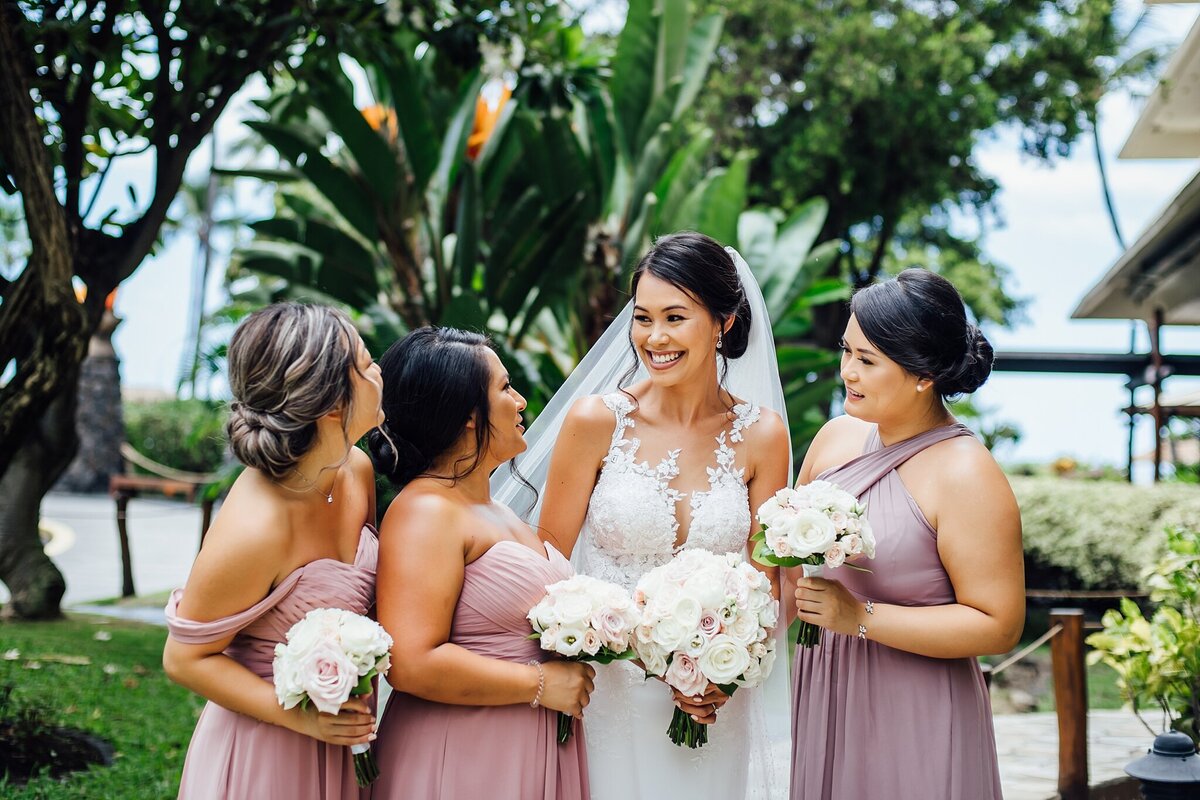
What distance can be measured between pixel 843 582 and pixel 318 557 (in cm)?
139

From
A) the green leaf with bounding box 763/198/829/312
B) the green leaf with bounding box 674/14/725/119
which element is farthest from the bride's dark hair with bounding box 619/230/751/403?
the green leaf with bounding box 674/14/725/119

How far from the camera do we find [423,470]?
110 inches

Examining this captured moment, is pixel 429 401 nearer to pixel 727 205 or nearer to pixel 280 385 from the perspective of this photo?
pixel 280 385

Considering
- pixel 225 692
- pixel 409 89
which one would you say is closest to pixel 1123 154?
pixel 409 89

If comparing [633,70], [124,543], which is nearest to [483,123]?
[633,70]

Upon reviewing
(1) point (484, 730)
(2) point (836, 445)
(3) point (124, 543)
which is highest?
(2) point (836, 445)

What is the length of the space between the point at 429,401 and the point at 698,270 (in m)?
0.98

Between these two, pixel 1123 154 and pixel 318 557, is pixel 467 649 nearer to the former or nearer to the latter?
pixel 318 557

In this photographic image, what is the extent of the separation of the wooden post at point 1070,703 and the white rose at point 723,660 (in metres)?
3.77

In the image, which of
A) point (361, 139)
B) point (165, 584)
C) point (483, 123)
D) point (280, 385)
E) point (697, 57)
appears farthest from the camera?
point (165, 584)

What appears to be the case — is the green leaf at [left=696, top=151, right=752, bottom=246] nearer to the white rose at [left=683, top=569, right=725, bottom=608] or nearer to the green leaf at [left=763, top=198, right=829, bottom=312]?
the green leaf at [left=763, top=198, right=829, bottom=312]

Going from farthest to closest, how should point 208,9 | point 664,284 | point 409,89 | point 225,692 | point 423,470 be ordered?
1. point 409,89
2. point 208,9
3. point 664,284
4. point 423,470
5. point 225,692

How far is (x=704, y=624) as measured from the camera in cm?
272

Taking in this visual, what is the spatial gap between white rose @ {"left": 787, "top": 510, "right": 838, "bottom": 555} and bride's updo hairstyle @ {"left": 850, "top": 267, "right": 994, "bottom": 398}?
0.57 meters
